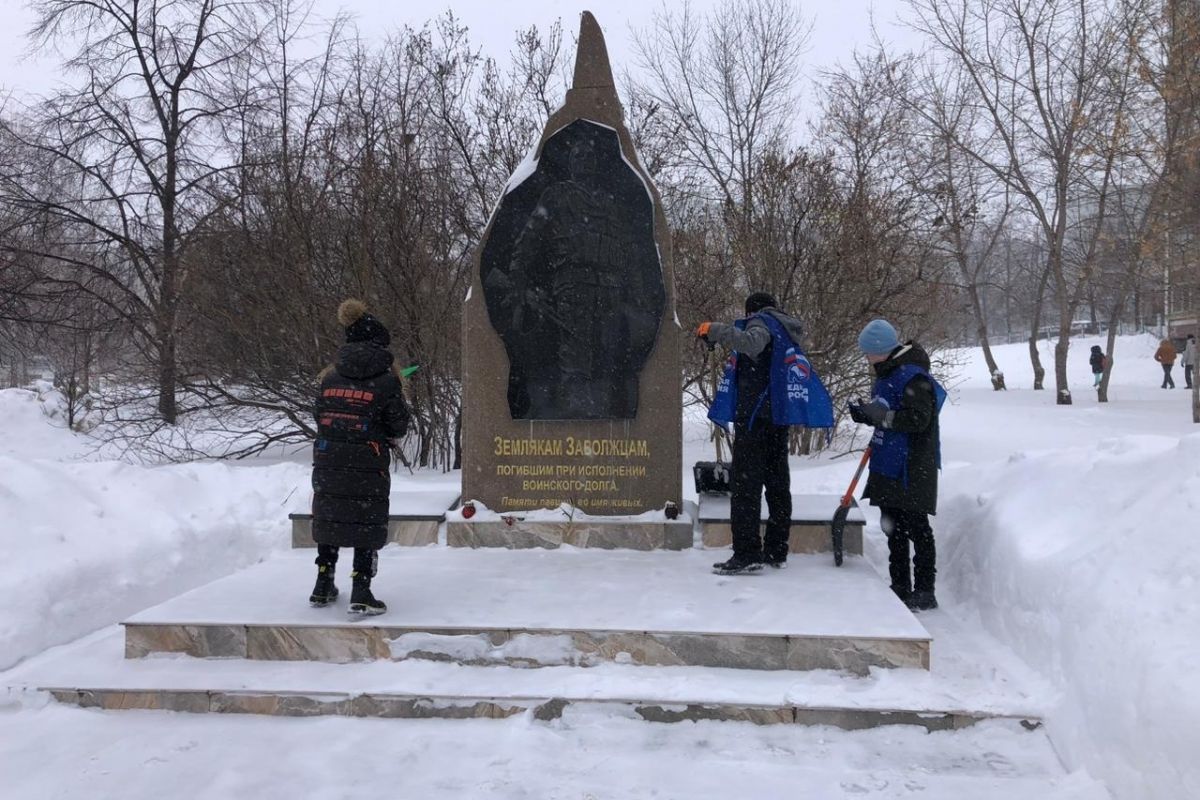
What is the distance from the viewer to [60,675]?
424 cm

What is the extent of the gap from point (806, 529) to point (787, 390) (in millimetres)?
1236

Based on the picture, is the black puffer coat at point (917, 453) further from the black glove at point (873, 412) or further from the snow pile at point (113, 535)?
the snow pile at point (113, 535)

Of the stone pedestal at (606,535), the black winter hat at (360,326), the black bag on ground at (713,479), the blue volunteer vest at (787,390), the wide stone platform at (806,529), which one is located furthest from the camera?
the black bag on ground at (713,479)

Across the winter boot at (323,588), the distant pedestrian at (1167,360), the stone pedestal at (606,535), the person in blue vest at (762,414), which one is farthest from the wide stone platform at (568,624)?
the distant pedestrian at (1167,360)

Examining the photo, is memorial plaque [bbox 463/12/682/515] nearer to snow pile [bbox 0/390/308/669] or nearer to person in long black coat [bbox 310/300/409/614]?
person in long black coat [bbox 310/300/409/614]

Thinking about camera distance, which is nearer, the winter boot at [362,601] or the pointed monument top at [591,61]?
the winter boot at [362,601]

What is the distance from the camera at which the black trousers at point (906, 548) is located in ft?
16.8

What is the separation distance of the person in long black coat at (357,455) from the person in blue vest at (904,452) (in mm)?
2710

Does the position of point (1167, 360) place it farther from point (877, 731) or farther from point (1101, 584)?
point (877, 731)

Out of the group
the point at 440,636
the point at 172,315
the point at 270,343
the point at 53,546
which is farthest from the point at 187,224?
the point at 440,636

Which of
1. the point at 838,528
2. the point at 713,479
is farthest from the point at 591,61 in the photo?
the point at 838,528

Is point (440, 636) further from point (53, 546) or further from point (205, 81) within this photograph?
point (205, 81)

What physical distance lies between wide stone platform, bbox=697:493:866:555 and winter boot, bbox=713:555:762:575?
22.0 inches

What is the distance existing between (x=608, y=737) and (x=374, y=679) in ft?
3.97
